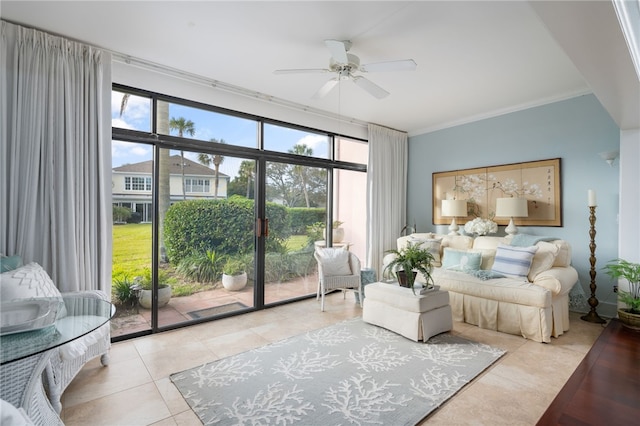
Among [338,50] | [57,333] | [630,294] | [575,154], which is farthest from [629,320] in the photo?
[57,333]

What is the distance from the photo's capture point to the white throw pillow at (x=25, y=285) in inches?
72.7

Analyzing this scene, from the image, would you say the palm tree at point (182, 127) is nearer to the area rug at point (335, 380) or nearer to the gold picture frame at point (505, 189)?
the area rug at point (335, 380)

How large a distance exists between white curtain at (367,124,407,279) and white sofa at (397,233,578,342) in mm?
1185

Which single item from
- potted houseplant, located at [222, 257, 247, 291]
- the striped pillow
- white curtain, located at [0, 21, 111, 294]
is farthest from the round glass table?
the striped pillow

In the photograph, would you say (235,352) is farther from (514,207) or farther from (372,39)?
(514,207)

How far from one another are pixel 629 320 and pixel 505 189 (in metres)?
2.00

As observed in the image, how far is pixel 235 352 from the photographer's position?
2.81m

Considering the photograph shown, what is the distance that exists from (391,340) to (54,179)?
3304mm

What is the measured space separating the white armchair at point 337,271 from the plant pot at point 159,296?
1.81 metres

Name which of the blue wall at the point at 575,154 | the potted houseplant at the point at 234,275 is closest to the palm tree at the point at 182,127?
the potted houseplant at the point at 234,275

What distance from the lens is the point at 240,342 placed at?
304cm

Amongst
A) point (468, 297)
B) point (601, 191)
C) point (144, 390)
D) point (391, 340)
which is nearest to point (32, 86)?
point (144, 390)

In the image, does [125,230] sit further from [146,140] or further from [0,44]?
[0,44]

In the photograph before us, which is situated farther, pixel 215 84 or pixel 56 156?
pixel 215 84
